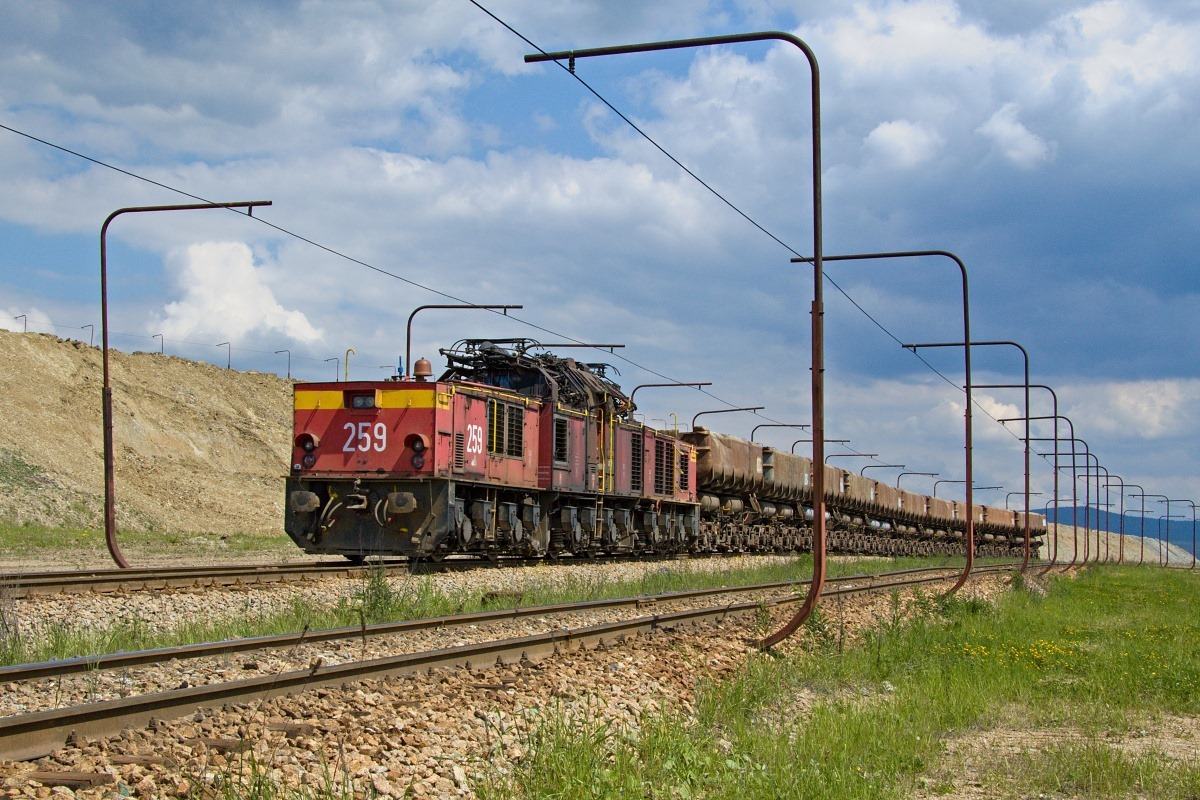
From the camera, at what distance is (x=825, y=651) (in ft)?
43.9

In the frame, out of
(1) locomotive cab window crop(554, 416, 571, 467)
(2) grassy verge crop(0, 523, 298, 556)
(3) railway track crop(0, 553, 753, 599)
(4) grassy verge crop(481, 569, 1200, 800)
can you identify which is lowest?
(2) grassy verge crop(0, 523, 298, 556)

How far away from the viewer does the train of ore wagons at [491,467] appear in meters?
20.0

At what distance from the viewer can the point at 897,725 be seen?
9445mm

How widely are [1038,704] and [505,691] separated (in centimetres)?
555

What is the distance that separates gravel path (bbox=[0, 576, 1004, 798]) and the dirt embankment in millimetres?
33341

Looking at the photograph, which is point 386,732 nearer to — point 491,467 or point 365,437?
point 365,437

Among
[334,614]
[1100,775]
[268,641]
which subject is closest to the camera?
[1100,775]

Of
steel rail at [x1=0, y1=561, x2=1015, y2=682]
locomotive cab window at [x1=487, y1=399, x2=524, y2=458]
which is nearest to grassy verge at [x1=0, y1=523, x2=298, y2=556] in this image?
locomotive cab window at [x1=487, y1=399, x2=524, y2=458]

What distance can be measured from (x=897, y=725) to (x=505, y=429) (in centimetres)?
1373

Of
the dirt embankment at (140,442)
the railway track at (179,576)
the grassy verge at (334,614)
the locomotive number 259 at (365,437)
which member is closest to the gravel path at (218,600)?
the grassy verge at (334,614)

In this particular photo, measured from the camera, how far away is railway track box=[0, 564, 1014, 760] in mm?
6211

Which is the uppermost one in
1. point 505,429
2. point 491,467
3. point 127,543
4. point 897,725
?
point 505,429

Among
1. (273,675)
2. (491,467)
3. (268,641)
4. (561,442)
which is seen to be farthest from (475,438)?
(273,675)

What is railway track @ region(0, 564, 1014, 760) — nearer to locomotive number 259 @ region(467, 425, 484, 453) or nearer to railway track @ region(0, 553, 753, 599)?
railway track @ region(0, 553, 753, 599)
